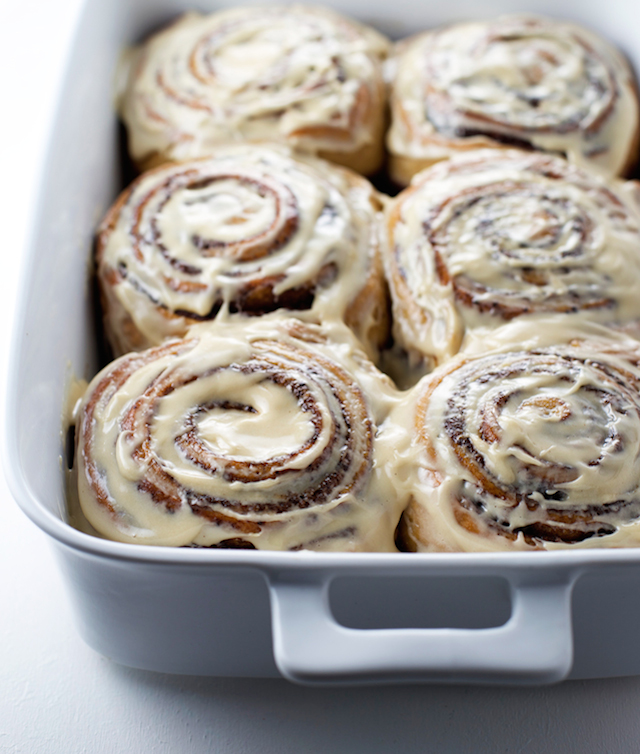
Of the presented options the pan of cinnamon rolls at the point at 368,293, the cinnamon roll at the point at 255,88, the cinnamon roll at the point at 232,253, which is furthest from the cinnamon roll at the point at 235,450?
the cinnamon roll at the point at 255,88

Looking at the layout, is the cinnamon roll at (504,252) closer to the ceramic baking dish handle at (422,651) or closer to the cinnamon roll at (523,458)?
the cinnamon roll at (523,458)

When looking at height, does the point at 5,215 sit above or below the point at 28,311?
below

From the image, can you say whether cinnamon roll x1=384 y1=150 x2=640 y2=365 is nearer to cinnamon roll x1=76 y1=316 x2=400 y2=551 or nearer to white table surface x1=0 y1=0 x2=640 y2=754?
cinnamon roll x1=76 y1=316 x2=400 y2=551

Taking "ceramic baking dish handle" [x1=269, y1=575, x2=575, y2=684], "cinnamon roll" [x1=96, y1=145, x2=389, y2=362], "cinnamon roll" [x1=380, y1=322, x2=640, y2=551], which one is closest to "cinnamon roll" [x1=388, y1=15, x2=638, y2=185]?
"cinnamon roll" [x1=96, y1=145, x2=389, y2=362]

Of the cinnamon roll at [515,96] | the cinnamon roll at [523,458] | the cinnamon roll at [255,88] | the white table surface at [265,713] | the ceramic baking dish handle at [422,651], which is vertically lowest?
the white table surface at [265,713]

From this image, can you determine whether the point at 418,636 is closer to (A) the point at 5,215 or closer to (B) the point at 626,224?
(B) the point at 626,224

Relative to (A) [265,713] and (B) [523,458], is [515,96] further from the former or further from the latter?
(A) [265,713]

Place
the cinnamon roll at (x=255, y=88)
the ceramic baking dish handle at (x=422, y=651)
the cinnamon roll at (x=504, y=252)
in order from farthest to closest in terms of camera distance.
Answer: the cinnamon roll at (x=255, y=88)
the cinnamon roll at (x=504, y=252)
the ceramic baking dish handle at (x=422, y=651)

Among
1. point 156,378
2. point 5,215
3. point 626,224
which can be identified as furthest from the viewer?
point 5,215

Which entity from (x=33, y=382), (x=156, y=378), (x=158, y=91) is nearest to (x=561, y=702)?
(x=156, y=378)
